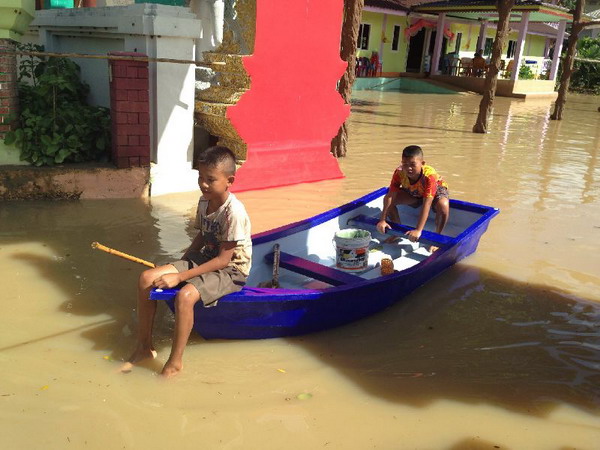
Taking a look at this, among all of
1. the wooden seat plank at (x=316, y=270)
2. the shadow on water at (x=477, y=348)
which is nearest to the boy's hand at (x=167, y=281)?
the shadow on water at (x=477, y=348)

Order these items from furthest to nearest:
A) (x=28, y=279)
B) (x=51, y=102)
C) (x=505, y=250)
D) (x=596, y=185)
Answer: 1. (x=596, y=185)
2. (x=51, y=102)
3. (x=505, y=250)
4. (x=28, y=279)

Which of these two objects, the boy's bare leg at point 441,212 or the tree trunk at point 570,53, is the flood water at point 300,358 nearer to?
the boy's bare leg at point 441,212

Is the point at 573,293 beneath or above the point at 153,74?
beneath

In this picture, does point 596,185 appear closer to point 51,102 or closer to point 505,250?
point 505,250

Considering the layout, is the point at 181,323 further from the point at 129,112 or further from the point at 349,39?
the point at 349,39

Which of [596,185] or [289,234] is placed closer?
[289,234]

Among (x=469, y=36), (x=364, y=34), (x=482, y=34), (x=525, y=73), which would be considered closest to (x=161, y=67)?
(x=364, y=34)

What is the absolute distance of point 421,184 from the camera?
5.31 meters

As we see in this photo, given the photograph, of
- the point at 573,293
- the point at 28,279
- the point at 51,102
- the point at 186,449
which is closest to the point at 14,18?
the point at 51,102

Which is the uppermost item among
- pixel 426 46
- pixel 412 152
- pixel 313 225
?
pixel 426 46

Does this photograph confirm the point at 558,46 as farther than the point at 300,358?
Yes

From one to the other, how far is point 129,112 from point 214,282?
11.8 feet

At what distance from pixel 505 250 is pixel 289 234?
242 cm

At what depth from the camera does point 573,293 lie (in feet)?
15.5
